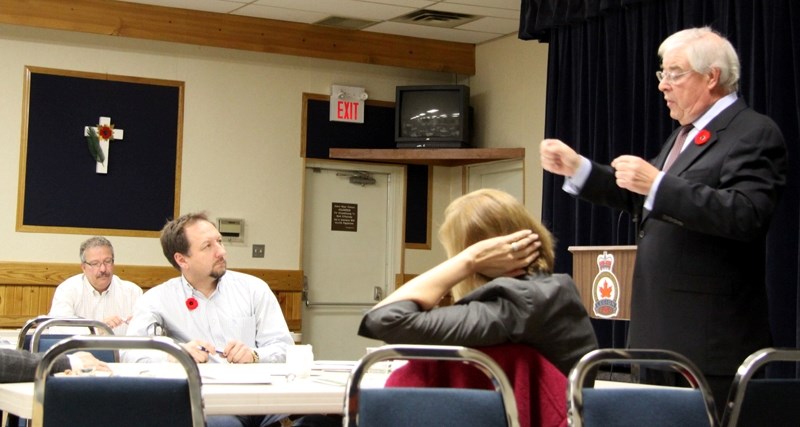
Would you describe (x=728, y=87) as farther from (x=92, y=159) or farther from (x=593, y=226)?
(x=92, y=159)

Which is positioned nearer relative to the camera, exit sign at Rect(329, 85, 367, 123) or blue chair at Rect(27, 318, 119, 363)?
blue chair at Rect(27, 318, 119, 363)

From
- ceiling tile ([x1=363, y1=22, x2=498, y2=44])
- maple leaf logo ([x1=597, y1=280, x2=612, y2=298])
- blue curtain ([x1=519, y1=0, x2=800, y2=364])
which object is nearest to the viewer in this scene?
maple leaf logo ([x1=597, y1=280, x2=612, y2=298])

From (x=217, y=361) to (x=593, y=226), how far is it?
415cm

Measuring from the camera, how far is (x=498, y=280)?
2229 mm

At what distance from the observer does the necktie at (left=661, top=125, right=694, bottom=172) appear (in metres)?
3.17

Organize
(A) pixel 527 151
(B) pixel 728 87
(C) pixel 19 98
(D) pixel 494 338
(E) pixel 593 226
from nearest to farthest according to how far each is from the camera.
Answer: (D) pixel 494 338
(B) pixel 728 87
(E) pixel 593 226
(C) pixel 19 98
(A) pixel 527 151

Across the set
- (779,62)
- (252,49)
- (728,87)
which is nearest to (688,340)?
(728,87)

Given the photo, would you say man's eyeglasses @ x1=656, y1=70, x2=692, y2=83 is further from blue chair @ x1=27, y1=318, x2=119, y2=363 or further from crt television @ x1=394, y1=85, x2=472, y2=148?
crt television @ x1=394, y1=85, x2=472, y2=148

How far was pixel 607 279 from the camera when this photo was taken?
5375 millimetres

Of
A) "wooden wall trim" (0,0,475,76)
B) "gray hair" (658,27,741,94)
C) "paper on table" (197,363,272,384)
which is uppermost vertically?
"wooden wall trim" (0,0,475,76)

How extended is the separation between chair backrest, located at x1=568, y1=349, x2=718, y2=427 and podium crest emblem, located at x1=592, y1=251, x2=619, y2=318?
303 cm

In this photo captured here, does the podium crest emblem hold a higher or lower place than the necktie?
lower

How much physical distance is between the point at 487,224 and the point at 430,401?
0.47 m

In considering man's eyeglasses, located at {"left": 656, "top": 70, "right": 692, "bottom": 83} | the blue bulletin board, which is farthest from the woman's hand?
the blue bulletin board
